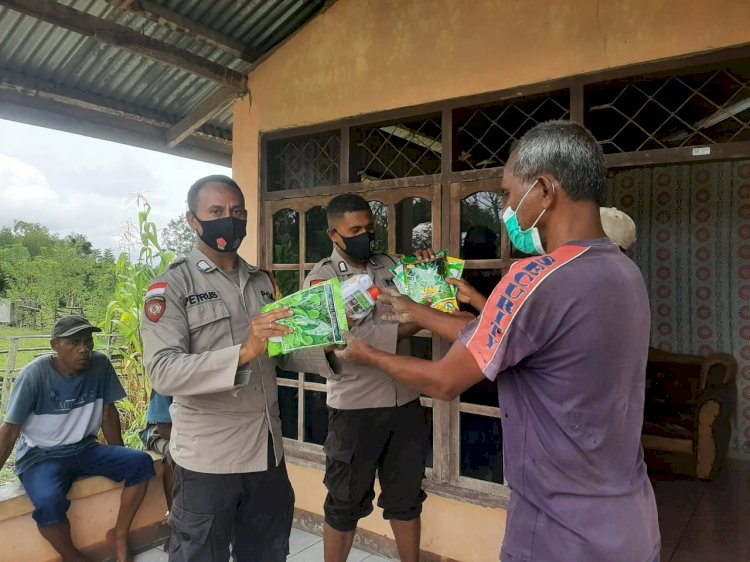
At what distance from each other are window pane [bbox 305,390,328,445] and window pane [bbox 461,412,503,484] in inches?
39.5

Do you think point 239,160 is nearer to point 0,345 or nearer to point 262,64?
point 262,64

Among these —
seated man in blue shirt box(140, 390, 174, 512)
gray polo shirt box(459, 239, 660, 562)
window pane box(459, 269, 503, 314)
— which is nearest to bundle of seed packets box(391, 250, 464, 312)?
window pane box(459, 269, 503, 314)

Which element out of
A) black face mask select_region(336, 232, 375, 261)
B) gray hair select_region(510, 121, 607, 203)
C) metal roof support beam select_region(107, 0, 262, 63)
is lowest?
black face mask select_region(336, 232, 375, 261)

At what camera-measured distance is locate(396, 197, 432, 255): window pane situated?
320 centimetres

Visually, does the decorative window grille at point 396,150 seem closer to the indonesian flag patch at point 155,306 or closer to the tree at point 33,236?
the indonesian flag patch at point 155,306

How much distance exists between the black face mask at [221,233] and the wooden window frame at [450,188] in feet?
4.57

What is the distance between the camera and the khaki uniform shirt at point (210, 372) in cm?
175

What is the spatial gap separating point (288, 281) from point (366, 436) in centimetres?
157

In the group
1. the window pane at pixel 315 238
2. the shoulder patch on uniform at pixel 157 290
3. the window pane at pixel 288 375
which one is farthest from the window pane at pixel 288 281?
the shoulder patch on uniform at pixel 157 290

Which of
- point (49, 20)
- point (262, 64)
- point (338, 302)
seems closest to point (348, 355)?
point (338, 302)

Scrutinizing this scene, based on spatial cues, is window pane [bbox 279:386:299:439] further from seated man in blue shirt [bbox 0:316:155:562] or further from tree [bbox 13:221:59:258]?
tree [bbox 13:221:59:258]

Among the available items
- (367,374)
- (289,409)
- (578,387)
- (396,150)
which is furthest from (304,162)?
(578,387)

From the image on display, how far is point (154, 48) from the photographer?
126 inches

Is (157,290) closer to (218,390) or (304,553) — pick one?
(218,390)
